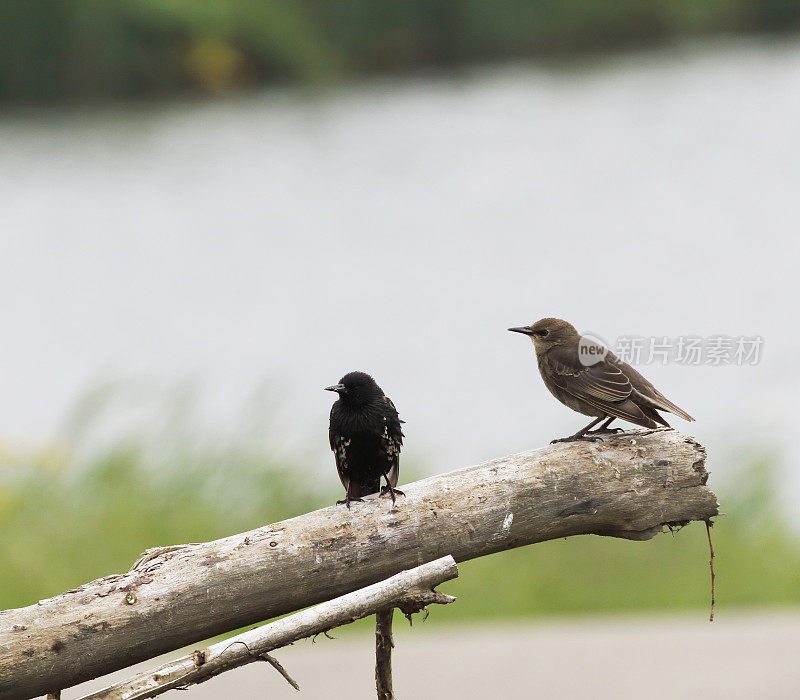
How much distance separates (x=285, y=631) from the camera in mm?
2193

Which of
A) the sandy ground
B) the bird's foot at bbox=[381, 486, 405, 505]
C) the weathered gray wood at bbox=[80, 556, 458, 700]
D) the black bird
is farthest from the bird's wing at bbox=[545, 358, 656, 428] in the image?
the sandy ground

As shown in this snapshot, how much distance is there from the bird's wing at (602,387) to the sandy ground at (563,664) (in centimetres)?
190

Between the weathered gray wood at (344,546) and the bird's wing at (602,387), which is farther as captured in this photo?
the bird's wing at (602,387)

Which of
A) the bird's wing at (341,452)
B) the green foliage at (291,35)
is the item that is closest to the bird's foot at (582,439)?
the bird's wing at (341,452)

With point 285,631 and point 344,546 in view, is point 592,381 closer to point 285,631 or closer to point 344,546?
point 344,546

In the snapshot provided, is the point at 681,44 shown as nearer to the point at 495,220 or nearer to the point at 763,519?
the point at 495,220

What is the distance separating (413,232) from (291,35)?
10.5 feet


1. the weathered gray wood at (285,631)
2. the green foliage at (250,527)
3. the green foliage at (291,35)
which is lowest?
the green foliage at (250,527)

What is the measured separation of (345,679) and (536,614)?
1.33m

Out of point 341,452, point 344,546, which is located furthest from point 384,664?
point 341,452

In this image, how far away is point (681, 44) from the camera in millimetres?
15273

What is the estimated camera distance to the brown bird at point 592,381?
2.74m

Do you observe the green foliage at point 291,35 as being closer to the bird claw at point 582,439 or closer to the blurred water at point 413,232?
the blurred water at point 413,232

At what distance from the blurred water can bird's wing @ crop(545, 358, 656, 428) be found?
3832mm
